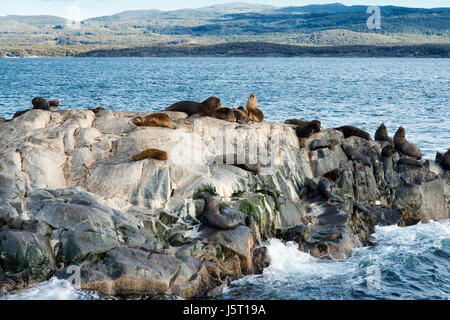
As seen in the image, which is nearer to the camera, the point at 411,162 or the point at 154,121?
the point at 154,121

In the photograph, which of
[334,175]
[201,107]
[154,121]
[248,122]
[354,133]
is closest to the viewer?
[154,121]

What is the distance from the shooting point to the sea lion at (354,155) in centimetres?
1562

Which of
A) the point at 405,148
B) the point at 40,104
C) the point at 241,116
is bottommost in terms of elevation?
the point at 405,148

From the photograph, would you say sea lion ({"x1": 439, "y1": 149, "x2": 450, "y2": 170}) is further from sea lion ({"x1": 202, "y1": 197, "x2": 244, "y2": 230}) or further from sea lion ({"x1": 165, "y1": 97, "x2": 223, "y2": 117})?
sea lion ({"x1": 202, "y1": 197, "x2": 244, "y2": 230})

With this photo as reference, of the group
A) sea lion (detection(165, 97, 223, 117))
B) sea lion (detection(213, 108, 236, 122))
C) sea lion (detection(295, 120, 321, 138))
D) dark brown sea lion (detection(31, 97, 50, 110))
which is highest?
dark brown sea lion (detection(31, 97, 50, 110))

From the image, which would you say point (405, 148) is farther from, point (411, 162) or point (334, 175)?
point (334, 175)

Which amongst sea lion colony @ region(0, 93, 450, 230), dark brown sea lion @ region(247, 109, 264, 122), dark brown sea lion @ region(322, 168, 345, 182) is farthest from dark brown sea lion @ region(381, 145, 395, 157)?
dark brown sea lion @ region(247, 109, 264, 122)

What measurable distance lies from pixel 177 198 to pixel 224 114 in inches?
181

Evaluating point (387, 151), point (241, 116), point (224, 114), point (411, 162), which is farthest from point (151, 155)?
point (411, 162)

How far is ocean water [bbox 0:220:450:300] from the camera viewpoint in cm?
947

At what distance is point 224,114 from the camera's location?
1530cm

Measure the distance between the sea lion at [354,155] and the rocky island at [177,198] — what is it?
1.8 inches

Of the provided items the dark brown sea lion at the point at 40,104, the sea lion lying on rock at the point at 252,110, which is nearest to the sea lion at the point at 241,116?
the sea lion lying on rock at the point at 252,110

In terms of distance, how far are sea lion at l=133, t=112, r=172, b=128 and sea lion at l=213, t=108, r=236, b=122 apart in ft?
6.15
